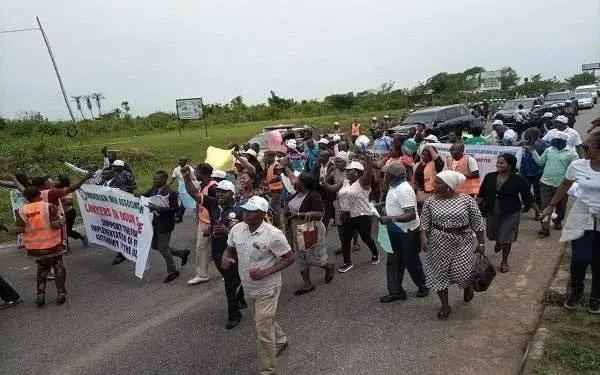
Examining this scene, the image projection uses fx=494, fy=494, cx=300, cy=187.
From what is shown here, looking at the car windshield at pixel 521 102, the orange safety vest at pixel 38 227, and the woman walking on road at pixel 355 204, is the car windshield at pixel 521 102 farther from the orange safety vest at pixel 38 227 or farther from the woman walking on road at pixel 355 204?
the orange safety vest at pixel 38 227

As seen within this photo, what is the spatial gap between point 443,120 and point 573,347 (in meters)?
16.1

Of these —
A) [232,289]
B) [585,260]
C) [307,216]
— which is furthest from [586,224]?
[232,289]

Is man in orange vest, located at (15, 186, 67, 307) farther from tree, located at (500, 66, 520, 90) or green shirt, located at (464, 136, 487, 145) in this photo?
tree, located at (500, 66, 520, 90)

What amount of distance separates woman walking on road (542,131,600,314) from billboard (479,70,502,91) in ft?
198

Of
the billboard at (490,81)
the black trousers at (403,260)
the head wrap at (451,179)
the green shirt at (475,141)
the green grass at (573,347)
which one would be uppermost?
the billboard at (490,81)

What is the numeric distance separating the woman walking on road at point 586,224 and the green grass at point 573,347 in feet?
0.77

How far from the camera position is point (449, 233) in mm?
4637

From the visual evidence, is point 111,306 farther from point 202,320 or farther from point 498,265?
point 498,265

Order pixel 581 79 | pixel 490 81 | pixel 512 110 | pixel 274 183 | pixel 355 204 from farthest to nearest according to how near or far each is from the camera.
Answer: pixel 581 79
pixel 490 81
pixel 512 110
pixel 274 183
pixel 355 204

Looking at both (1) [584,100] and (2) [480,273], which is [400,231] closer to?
(2) [480,273]

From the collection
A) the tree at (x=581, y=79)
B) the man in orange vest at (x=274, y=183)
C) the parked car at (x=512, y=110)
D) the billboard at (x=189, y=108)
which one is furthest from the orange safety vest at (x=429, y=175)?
the tree at (x=581, y=79)

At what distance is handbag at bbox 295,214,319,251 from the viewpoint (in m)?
5.64

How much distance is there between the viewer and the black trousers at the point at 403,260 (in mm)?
5238

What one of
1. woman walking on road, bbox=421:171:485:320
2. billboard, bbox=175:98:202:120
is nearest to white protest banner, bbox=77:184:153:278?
woman walking on road, bbox=421:171:485:320
